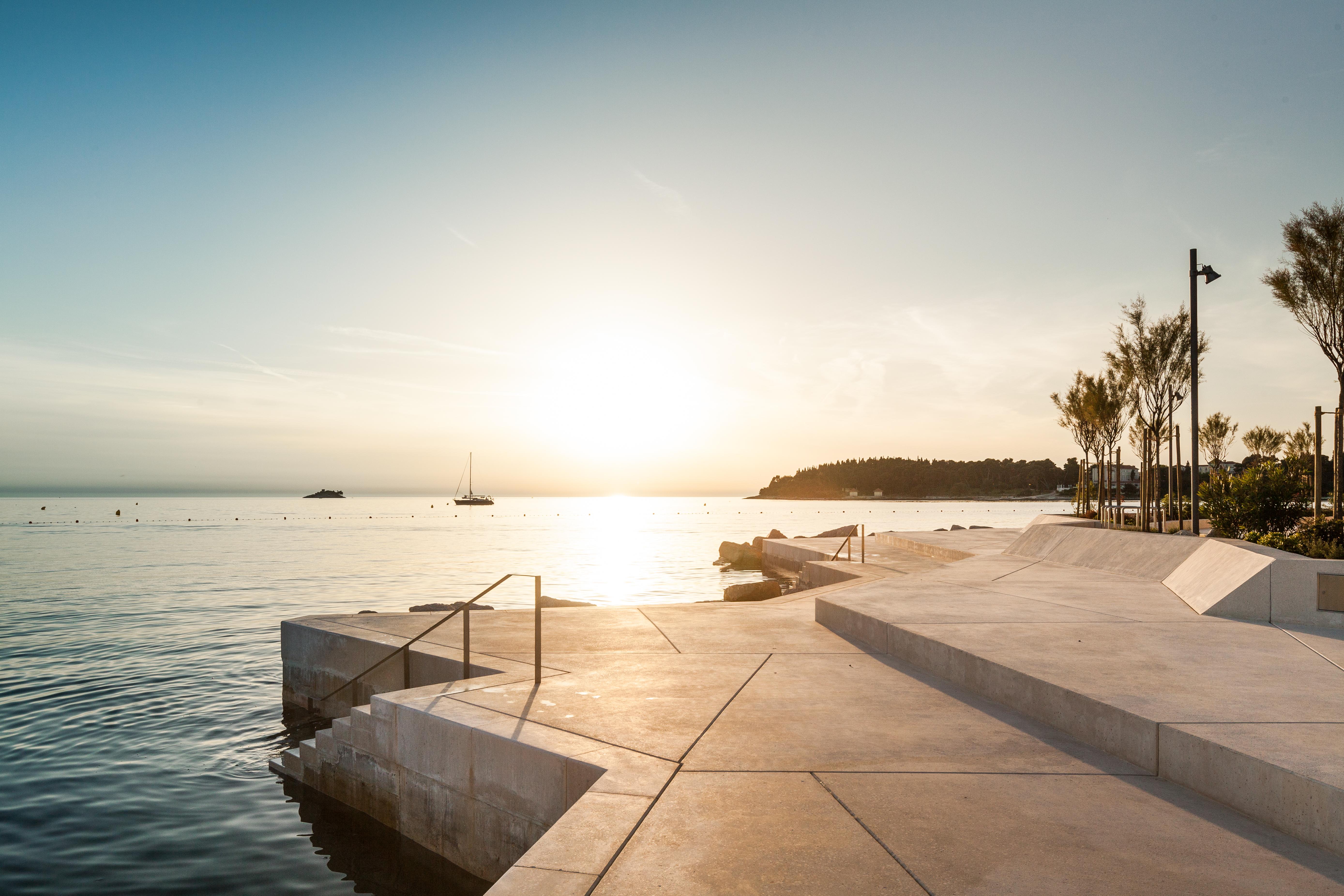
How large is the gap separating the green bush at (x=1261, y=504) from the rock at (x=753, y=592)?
9181mm

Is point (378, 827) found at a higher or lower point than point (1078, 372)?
lower

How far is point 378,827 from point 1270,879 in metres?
6.71

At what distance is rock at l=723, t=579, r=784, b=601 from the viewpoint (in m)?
18.3

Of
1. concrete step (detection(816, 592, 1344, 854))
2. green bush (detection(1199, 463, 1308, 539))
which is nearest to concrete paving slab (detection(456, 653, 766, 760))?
concrete step (detection(816, 592, 1344, 854))

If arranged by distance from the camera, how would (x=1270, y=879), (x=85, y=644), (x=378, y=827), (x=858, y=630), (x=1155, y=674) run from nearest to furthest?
(x=1270, y=879)
(x=1155, y=674)
(x=378, y=827)
(x=858, y=630)
(x=85, y=644)

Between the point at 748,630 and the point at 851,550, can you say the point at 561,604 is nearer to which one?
the point at 748,630

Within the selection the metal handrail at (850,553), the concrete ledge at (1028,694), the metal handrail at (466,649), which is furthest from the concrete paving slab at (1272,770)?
the metal handrail at (850,553)

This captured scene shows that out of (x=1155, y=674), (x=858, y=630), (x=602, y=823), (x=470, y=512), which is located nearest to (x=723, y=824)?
(x=602, y=823)

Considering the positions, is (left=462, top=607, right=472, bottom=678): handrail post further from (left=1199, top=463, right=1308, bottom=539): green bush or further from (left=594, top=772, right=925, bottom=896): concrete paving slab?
(left=1199, top=463, right=1308, bottom=539): green bush

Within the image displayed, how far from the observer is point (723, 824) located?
4082 millimetres

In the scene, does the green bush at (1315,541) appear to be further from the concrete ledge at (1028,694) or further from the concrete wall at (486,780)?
the concrete wall at (486,780)

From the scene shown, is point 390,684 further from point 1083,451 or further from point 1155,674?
point 1083,451

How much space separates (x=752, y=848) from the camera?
383cm

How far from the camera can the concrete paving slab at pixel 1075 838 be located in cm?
347
